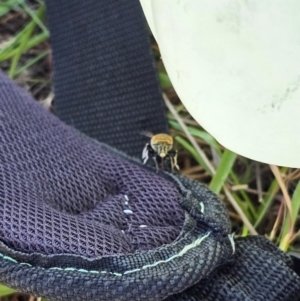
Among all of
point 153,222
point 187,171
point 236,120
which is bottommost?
point 187,171

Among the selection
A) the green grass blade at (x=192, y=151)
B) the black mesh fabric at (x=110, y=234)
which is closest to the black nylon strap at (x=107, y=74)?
the green grass blade at (x=192, y=151)

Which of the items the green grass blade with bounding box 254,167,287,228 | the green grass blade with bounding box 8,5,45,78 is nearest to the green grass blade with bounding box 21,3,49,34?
the green grass blade with bounding box 8,5,45,78

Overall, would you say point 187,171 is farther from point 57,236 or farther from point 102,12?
point 57,236

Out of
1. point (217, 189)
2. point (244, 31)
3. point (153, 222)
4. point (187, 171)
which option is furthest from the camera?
point (187, 171)

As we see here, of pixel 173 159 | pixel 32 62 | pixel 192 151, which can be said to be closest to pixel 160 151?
pixel 173 159

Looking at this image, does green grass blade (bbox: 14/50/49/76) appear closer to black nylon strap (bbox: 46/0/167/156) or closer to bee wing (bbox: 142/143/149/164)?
black nylon strap (bbox: 46/0/167/156)

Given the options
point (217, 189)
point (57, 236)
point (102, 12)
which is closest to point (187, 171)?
point (217, 189)

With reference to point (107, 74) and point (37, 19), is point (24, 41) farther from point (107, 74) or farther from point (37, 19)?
point (107, 74)
